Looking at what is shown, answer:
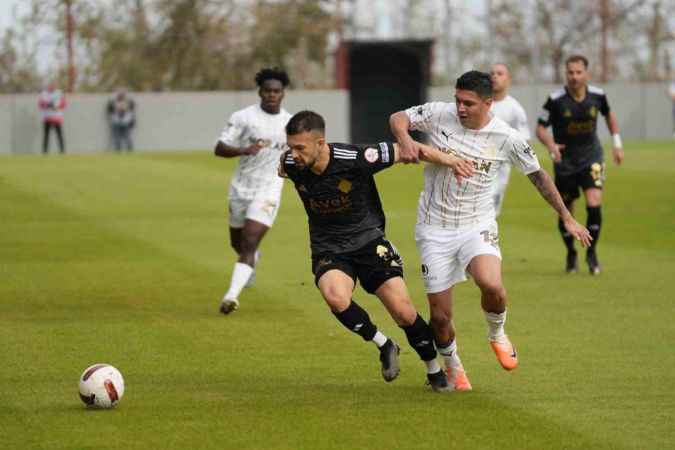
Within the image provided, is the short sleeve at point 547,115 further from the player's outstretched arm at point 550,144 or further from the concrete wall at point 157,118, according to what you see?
the concrete wall at point 157,118

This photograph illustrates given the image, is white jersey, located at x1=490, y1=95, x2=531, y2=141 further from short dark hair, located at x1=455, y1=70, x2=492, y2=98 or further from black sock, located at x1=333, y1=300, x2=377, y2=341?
black sock, located at x1=333, y1=300, x2=377, y2=341

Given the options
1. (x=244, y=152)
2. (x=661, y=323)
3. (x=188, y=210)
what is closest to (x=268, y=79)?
(x=244, y=152)

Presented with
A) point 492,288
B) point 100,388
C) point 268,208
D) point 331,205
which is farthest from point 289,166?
point 268,208

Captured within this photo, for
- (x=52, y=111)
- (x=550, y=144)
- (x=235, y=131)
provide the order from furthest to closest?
1. (x=52, y=111)
2. (x=550, y=144)
3. (x=235, y=131)

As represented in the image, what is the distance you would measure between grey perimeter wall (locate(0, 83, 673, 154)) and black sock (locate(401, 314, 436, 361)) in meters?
38.0

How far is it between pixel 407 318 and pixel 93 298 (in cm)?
540

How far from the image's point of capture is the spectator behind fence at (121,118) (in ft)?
150

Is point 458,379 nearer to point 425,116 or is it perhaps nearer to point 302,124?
point 425,116

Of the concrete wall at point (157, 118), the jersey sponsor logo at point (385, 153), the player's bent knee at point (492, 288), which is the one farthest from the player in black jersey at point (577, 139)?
the concrete wall at point (157, 118)

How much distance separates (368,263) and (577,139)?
23.2ft

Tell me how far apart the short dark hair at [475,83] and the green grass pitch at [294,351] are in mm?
1803

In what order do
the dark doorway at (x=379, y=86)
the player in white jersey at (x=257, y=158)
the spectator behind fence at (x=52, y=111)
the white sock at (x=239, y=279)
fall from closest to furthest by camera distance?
the white sock at (x=239, y=279)
the player in white jersey at (x=257, y=158)
the spectator behind fence at (x=52, y=111)
the dark doorway at (x=379, y=86)

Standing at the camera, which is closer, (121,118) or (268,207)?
(268,207)

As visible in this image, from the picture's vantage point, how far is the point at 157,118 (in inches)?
1884
